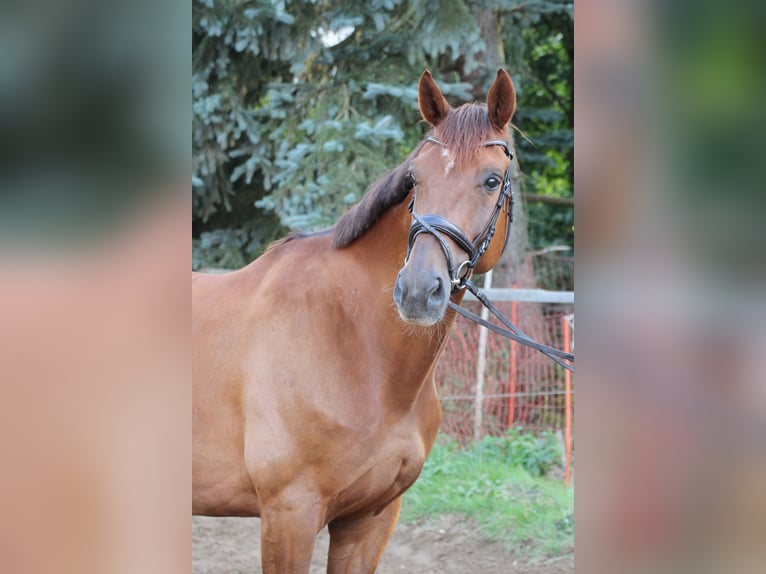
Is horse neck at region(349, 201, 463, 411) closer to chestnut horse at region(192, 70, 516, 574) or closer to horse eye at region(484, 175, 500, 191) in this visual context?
chestnut horse at region(192, 70, 516, 574)

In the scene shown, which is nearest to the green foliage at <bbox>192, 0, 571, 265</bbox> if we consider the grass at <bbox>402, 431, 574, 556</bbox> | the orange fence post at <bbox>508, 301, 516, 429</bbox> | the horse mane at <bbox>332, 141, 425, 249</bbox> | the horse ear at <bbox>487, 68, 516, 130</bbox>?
the orange fence post at <bbox>508, 301, 516, 429</bbox>

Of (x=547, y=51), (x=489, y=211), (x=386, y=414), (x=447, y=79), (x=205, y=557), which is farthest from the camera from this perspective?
(x=547, y=51)

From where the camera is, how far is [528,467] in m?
6.03

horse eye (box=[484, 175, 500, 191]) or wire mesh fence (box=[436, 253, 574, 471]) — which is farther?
wire mesh fence (box=[436, 253, 574, 471])

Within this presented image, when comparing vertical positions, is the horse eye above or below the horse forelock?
below

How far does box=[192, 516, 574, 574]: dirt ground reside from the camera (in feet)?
14.8

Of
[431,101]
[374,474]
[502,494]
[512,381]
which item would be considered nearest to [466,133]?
[431,101]

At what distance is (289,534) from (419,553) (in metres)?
2.42

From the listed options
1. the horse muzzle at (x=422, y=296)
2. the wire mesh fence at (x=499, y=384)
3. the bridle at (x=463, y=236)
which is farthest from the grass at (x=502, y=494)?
the horse muzzle at (x=422, y=296)

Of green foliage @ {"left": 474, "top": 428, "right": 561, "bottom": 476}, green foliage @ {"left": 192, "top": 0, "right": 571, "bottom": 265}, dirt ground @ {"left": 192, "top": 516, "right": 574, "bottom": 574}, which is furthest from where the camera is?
green foliage @ {"left": 192, "top": 0, "right": 571, "bottom": 265}

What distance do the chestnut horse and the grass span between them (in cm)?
218
